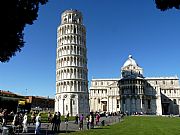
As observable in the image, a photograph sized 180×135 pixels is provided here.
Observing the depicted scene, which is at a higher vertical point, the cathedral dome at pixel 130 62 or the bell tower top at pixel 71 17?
the bell tower top at pixel 71 17

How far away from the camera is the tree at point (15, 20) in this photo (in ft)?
62.3

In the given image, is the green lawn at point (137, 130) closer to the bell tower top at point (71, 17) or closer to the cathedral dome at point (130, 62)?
the bell tower top at point (71, 17)

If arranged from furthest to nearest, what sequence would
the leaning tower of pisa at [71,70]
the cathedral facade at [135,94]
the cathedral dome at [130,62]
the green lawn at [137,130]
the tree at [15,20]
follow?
the cathedral dome at [130,62] → the cathedral facade at [135,94] → the leaning tower of pisa at [71,70] → the green lawn at [137,130] → the tree at [15,20]

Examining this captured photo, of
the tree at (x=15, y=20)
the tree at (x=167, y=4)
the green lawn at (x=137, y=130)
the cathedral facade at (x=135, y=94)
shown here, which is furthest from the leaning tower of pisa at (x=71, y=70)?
the tree at (x=167, y=4)

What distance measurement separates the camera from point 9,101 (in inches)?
1692

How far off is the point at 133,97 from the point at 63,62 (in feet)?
121

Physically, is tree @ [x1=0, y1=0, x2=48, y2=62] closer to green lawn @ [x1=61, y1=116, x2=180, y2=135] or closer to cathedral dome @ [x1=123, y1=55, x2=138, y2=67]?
green lawn @ [x1=61, y1=116, x2=180, y2=135]

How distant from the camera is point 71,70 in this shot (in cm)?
7781

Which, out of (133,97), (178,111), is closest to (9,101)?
(133,97)

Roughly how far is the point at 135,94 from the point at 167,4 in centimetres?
9072

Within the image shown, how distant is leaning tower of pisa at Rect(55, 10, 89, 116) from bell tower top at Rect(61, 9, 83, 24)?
2.32ft

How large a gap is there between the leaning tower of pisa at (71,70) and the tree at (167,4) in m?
63.0

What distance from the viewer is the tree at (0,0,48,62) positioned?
1898 centimetres

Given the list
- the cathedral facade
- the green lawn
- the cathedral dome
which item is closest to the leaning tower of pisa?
the cathedral facade
